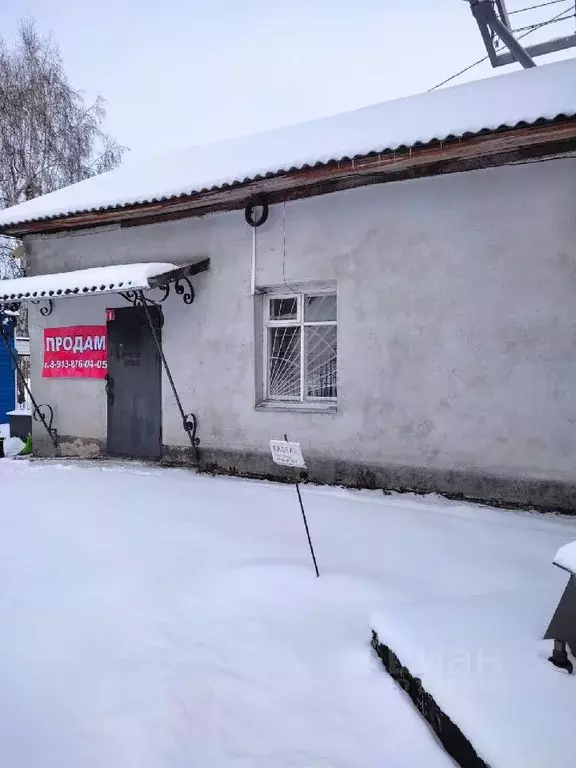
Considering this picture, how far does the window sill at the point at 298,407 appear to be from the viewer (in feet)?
20.2

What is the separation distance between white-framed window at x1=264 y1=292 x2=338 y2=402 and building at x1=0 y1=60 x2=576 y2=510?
0.08ft

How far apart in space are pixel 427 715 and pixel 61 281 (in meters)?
6.49

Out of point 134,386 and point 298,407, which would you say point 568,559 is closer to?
point 298,407

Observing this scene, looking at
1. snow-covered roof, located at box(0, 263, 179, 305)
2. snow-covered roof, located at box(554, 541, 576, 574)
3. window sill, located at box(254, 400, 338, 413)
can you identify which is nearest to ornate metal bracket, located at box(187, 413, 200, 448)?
window sill, located at box(254, 400, 338, 413)

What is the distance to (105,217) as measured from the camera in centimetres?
742

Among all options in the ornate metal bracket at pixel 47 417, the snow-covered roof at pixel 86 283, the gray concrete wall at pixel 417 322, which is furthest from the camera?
the ornate metal bracket at pixel 47 417

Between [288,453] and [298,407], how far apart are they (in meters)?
2.71

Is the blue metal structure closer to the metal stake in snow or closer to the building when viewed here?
the building

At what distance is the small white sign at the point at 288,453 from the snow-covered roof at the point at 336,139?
3154 millimetres

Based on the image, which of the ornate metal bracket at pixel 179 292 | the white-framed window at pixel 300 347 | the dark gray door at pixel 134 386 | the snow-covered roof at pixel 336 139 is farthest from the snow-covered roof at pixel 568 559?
the dark gray door at pixel 134 386

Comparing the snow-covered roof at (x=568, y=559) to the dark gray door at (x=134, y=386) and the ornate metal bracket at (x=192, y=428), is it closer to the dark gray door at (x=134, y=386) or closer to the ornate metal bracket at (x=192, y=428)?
the ornate metal bracket at (x=192, y=428)

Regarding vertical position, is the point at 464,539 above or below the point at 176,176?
below

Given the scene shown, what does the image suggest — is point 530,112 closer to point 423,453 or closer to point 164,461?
point 423,453

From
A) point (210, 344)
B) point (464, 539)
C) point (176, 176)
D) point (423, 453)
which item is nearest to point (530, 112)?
point (423, 453)
